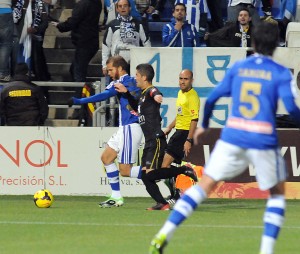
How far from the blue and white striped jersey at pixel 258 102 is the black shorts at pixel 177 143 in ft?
22.6

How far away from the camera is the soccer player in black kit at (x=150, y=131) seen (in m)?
15.8

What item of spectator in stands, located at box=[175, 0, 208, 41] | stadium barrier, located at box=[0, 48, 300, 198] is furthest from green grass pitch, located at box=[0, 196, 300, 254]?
spectator in stands, located at box=[175, 0, 208, 41]

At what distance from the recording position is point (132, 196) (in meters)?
18.8

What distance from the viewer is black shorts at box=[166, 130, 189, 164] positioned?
1708 centimetres

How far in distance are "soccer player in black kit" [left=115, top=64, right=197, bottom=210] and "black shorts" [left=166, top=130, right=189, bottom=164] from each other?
3.52 ft

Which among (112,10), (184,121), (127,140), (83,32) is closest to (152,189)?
(127,140)

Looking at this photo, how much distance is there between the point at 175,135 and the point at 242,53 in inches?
97.4

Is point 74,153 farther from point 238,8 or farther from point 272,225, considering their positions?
point 272,225

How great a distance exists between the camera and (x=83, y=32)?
68.4ft

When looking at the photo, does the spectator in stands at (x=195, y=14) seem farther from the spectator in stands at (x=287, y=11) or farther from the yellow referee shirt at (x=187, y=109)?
the yellow referee shirt at (x=187, y=109)

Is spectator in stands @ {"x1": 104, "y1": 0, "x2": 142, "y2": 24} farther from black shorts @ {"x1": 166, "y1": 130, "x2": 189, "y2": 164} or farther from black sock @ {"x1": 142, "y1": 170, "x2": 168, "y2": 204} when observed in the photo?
black sock @ {"x1": 142, "y1": 170, "x2": 168, "y2": 204}

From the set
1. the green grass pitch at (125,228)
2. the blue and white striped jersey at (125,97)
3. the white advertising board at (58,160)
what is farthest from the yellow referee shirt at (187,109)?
the white advertising board at (58,160)

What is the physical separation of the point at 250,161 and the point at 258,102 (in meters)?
0.50

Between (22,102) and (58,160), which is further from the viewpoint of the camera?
(22,102)
